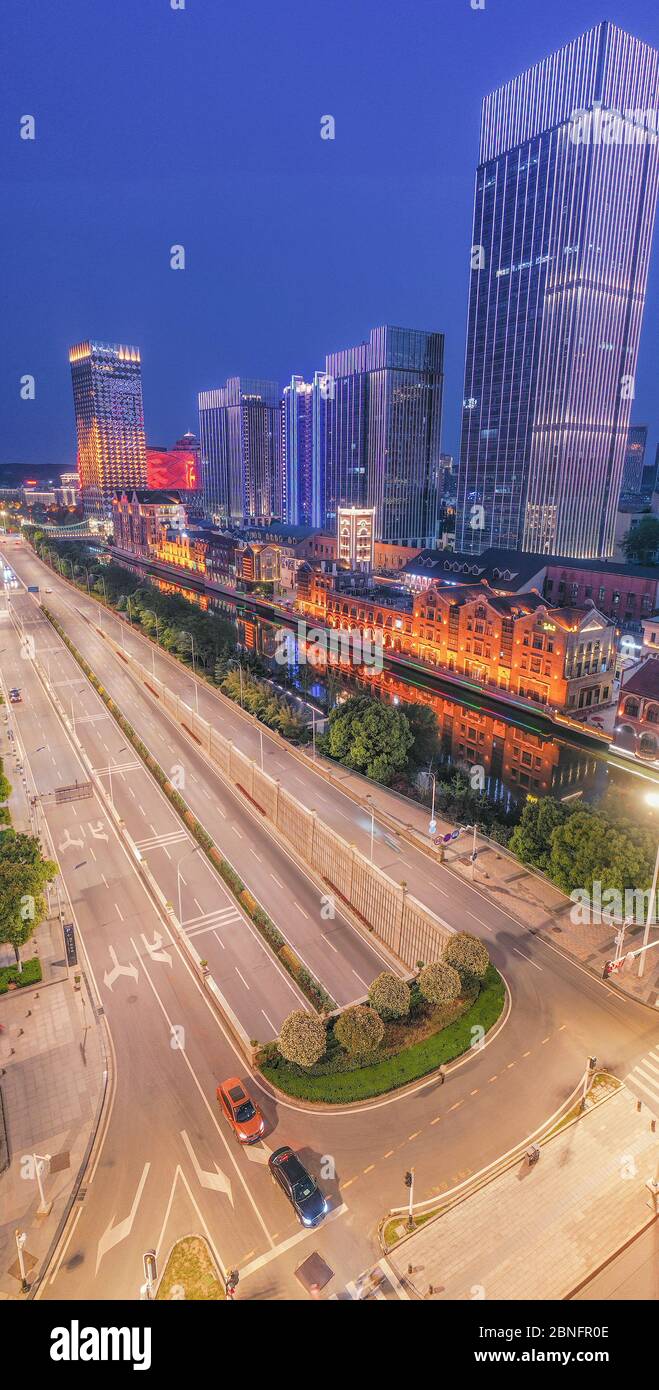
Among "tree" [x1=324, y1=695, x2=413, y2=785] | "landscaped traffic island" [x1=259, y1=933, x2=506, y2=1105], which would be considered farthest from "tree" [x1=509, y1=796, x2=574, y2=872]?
"tree" [x1=324, y1=695, x2=413, y2=785]

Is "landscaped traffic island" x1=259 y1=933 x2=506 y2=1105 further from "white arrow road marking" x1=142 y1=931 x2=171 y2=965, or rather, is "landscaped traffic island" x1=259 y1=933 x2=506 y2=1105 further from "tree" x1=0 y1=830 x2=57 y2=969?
"tree" x1=0 y1=830 x2=57 y2=969

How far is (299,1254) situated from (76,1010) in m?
17.3

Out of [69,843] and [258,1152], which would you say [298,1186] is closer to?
[258,1152]

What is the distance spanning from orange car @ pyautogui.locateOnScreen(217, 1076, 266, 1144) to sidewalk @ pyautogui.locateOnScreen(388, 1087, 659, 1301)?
7225 millimetres

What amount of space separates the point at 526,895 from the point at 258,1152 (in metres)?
22.6

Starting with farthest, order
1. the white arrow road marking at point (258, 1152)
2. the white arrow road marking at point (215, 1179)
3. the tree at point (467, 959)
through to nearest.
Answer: the tree at point (467, 959) < the white arrow road marking at point (258, 1152) < the white arrow road marking at point (215, 1179)

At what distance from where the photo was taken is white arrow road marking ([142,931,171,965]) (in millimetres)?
39406

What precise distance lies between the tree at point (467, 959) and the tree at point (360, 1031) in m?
5.46

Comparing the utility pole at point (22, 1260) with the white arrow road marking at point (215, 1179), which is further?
the white arrow road marking at point (215, 1179)

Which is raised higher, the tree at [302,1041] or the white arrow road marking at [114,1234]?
the tree at [302,1041]

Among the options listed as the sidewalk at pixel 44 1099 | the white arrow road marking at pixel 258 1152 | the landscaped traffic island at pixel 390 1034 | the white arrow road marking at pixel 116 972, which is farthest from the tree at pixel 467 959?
the sidewalk at pixel 44 1099

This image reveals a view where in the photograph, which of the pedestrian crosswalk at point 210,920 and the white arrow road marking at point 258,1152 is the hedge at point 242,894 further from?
the white arrow road marking at point 258,1152

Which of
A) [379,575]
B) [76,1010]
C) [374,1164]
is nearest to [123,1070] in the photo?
[76,1010]

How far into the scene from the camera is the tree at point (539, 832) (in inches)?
1703
